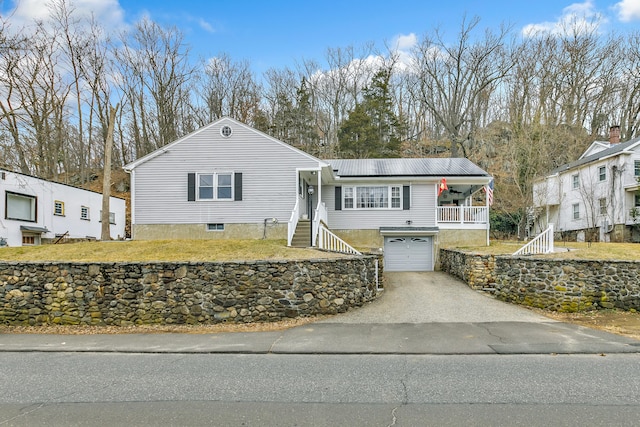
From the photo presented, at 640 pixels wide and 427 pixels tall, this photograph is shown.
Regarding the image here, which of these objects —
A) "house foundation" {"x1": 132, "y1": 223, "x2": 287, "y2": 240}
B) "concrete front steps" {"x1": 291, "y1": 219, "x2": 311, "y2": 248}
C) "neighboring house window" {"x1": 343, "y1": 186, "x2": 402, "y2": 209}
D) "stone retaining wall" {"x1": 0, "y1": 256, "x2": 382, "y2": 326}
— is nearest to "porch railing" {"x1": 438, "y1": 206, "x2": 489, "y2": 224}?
"neighboring house window" {"x1": 343, "y1": 186, "x2": 402, "y2": 209}

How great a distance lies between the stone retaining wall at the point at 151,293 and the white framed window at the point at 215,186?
8.11 meters

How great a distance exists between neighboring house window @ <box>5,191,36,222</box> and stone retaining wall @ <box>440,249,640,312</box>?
70.6ft

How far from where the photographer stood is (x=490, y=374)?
6.38m

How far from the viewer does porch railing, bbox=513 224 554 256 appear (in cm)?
1487

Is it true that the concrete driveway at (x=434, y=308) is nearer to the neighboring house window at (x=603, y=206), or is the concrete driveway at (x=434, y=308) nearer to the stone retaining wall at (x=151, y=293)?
the stone retaining wall at (x=151, y=293)

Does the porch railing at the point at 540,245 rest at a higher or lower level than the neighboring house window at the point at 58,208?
lower

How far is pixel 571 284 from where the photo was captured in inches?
467

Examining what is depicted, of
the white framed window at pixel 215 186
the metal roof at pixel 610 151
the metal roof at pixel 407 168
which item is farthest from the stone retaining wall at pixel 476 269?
the metal roof at pixel 610 151

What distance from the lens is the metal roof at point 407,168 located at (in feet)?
67.7

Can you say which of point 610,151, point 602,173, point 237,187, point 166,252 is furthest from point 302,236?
point 610,151

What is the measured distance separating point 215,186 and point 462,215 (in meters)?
11.4

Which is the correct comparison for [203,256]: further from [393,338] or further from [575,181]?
[575,181]

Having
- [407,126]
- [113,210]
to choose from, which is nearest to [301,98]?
[407,126]

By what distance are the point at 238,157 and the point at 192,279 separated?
8877mm
